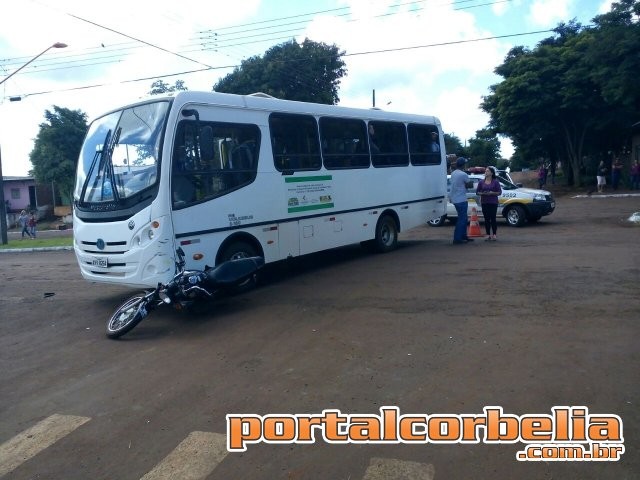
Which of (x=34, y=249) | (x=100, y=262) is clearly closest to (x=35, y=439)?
(x=100, y=262)

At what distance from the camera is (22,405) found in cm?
518

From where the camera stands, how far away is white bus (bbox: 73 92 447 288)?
7.80m

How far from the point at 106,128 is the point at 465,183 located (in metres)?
8.24

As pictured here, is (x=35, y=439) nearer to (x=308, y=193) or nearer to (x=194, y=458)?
(x=194, y=458)

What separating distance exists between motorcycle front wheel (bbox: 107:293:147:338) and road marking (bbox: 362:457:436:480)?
4.27 m

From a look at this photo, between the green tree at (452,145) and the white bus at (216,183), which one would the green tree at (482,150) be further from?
the white bus at (216,183)

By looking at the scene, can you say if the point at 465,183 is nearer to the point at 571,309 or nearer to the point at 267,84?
the point at 571,309

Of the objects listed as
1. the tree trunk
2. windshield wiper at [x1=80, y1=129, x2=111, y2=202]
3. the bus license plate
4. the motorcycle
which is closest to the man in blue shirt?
the motorcycle

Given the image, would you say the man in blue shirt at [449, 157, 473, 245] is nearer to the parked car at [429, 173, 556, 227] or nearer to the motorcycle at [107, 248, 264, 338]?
the parked car at [429, 173, 556, 227]

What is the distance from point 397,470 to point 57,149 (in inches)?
1772

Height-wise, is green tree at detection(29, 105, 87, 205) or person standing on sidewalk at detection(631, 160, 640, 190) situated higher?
green tree at detection(29, 105, 87, 205)

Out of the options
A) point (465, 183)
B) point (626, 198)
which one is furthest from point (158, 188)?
point (626, 198)

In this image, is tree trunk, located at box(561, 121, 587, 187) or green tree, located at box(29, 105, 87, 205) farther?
green tree, located at box(29, 105, 87, 205)

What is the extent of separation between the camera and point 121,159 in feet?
26.5
